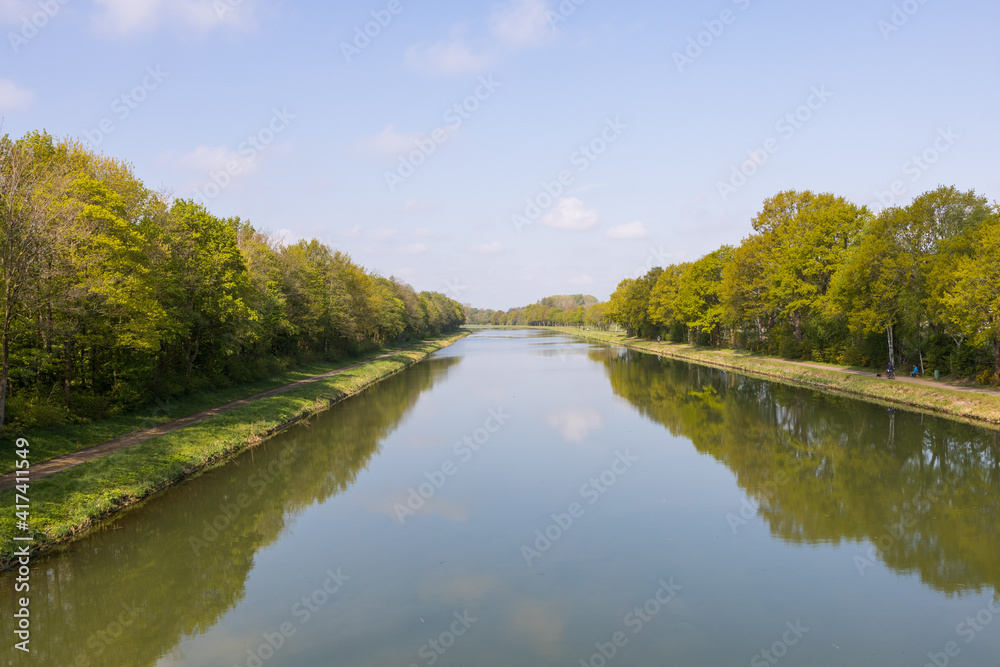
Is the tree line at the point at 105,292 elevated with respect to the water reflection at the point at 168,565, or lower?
elevated

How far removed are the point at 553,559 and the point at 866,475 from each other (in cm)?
1163

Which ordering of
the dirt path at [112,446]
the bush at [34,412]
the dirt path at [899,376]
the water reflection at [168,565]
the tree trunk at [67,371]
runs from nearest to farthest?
the water reflection at [168,565] → the dirt path at [112,446] → the bush at [34,412] → the tree trunk at [67,371] → the dirt path at [899,376]

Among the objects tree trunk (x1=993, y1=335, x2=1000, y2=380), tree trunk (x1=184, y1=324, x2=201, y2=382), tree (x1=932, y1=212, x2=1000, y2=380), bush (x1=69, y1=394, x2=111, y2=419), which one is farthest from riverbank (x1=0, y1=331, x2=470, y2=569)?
tree trunk (x1=993, y1=335, x2=1000, y2=380)

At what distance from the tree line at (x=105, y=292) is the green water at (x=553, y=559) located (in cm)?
630

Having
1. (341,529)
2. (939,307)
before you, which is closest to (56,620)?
(341,529)

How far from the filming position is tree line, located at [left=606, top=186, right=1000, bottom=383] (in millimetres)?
25875

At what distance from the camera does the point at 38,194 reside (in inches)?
627

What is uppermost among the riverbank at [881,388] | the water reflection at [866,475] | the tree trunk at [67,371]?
the tree trunk at [67,371]

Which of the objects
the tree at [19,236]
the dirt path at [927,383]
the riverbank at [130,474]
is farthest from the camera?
the dirt path at [927,383]

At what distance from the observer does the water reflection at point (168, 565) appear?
8805 millimetres

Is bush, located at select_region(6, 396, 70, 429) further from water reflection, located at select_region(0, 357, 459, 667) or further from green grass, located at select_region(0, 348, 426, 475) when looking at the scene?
water reflection, located at select_region(0, 357, 459, 667)

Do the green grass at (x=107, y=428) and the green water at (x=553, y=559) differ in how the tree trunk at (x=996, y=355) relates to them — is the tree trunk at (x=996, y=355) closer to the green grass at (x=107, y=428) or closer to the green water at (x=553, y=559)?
the green water at (x=553, y=559)

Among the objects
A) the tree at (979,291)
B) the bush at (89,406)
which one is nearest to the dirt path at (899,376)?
the tree at (979,291)

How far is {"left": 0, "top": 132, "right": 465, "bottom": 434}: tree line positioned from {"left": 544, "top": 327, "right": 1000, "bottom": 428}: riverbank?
33719mm
